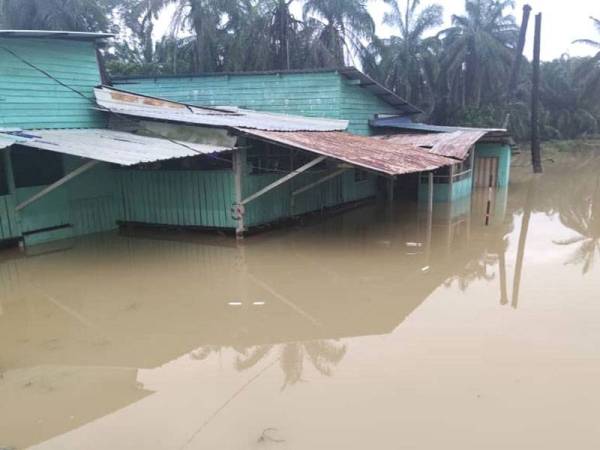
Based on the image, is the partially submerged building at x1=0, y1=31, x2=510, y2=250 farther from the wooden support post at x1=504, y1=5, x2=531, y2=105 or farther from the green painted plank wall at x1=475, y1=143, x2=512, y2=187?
the wooden support post at x1=504, y1=5, x2=531, y2=105

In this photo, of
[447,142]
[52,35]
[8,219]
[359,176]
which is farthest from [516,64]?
[8,219]

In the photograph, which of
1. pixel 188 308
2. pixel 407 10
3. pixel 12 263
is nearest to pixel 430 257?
pixel 188 308

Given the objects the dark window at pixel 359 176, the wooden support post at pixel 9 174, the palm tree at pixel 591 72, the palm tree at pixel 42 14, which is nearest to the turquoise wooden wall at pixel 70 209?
the wooden support post at pixel 9 174

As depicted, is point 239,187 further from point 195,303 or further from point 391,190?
point 391,190

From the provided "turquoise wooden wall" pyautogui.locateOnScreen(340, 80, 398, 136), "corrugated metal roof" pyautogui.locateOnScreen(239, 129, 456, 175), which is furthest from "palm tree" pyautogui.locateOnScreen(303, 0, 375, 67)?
"corrugated metal roof" pyautogui.locateOnScreen(239, 129, 456, 175)

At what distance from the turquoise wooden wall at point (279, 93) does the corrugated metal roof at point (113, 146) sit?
644cm

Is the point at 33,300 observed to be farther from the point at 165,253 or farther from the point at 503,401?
the point at 503,401

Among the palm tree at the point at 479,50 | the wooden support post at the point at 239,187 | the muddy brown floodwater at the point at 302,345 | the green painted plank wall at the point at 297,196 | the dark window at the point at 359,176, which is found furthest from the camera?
the palm tree at the point at 479,50

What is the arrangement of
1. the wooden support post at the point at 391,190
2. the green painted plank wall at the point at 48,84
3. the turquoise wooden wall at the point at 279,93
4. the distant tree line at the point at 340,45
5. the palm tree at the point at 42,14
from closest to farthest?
the green painted plank wall at the point at 48,84 → the turquoise wooden wall at the point at 279,93 → the wooden support post at the point at 391,190 → the palm tree at the point at 42,14 → the distant tree line at the point at 340,45

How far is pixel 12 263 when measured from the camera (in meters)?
8.80

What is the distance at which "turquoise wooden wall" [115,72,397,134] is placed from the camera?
1554 cm

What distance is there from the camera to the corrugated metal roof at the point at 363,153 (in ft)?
28.9

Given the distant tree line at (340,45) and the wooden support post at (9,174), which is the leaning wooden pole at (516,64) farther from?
the wooden support post at (9,174)

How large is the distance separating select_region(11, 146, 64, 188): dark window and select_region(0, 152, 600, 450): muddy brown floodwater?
1.49 metres
